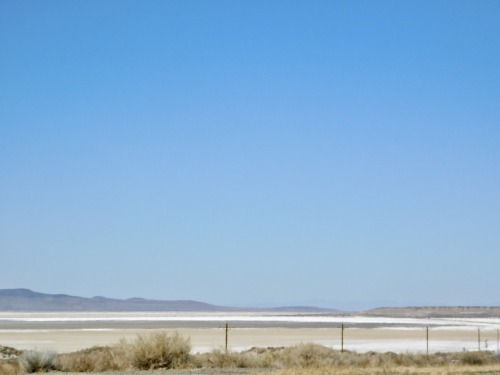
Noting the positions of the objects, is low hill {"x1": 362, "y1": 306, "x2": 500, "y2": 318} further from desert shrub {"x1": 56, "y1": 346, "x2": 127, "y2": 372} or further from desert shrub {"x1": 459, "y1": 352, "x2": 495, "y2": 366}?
desert shrub {"x1": 56, "y1": 346, "x2": 127, "y2": 372}

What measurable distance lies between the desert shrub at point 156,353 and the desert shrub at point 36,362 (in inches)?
107

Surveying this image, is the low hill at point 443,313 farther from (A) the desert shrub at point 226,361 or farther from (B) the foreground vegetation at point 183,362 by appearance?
(A) the desert shrub at point 226,361

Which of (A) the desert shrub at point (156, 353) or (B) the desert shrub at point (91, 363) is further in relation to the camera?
(A) the desert shrub at point (156, 353)

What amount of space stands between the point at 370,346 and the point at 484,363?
14447mm

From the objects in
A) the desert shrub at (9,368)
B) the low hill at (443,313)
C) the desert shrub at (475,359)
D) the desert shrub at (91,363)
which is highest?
the low hill at (443,313)

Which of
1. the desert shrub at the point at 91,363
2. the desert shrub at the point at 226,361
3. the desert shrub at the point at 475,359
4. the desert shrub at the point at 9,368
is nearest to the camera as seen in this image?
the desert shrub at the point at 9,368

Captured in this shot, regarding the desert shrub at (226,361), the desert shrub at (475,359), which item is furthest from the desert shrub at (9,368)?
the desert shrub at (475,359)

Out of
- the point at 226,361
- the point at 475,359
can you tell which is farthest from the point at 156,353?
the point at 475,359

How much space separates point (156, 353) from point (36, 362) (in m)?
4.10

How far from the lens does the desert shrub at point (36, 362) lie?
28750 millimetres

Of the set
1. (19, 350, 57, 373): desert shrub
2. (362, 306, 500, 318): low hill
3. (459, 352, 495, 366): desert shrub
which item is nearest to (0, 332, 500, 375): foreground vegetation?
(19, 350, 57, 373): desert shrub

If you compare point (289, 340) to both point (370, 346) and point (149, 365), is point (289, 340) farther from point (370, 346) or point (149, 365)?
point (149, 365)

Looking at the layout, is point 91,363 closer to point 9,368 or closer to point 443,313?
point 9,368

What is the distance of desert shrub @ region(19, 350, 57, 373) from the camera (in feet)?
94.3
